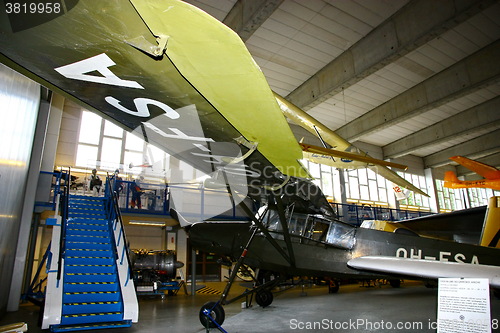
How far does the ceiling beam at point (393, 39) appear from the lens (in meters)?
8.13

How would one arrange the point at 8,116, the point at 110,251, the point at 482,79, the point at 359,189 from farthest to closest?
1. the point at 359,189
2. the point at 482,79
3. the point at 110,251
4. the point at 8,116

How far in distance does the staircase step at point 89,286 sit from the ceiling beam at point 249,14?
7225 mm

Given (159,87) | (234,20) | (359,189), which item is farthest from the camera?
(359,189)

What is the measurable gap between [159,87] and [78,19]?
57cm

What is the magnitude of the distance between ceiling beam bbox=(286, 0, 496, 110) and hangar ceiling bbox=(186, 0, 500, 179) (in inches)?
1.1

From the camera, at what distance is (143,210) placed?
1185 cm

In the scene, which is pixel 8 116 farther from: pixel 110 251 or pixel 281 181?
pixel 281 181

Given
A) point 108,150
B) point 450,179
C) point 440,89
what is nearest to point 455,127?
point 450,179

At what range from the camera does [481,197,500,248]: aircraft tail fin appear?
6.91 meters

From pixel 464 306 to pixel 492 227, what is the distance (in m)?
6.62

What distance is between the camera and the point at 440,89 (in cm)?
1289

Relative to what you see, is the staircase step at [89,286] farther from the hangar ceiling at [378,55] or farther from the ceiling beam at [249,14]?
the hangar ceiling at [378,55]

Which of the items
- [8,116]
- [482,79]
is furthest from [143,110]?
[482,79]

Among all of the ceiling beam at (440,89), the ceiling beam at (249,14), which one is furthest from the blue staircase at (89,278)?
the ceiling beam at (440,89)
